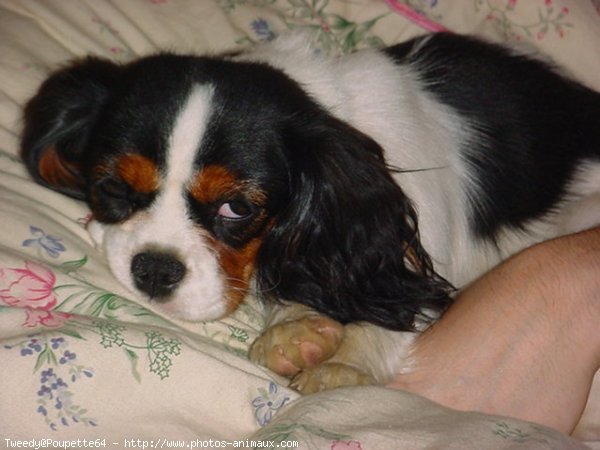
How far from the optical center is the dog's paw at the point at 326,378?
1583 millimetres

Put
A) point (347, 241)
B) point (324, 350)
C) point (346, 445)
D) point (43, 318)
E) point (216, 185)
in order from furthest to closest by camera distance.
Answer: point (347, 241) < point (324, 350) < point (216, 185) < point (43, 318) < point (346, 445)

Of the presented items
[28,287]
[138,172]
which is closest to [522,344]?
[138,172]

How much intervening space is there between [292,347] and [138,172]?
476 mm

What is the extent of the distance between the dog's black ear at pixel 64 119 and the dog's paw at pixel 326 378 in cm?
71

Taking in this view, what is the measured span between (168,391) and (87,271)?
1.31ft

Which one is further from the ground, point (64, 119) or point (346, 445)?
point (346, 445)

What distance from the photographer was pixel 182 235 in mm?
1622

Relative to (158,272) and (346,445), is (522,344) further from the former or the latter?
(158,272)

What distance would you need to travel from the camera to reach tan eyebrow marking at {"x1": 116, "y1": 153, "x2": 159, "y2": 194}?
1591 mm

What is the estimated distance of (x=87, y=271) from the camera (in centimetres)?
164

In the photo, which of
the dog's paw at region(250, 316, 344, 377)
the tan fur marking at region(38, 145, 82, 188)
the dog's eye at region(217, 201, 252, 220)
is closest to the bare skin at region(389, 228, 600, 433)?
the dog's paw at region(250, 316, 344, 377)

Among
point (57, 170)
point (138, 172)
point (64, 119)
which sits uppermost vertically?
point (138, 172)

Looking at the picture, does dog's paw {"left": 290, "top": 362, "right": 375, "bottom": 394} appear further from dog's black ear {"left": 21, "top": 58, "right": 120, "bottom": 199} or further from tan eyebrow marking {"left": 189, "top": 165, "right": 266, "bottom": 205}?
dog's black ear {"left": 21, "top": 58, "right": 120, "bottom": 199}

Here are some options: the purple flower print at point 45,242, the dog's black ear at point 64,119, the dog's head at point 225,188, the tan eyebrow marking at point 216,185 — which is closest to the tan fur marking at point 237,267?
the dog's head at point 225,188
